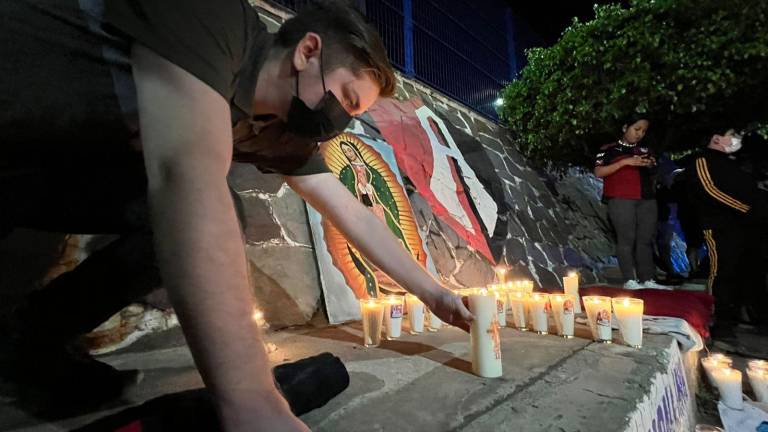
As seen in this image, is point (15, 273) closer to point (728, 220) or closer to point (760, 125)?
point (728, 220)

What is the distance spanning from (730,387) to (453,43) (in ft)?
22.3

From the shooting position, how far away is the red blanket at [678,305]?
2.46 m

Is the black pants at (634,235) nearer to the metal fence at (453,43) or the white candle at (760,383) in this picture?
the white candle at (760,383)

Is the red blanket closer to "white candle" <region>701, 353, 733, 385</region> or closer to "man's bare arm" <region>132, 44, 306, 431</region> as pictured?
"white candle" <region>701, 353, 733, 385</region>

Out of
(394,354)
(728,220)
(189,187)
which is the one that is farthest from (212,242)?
(728,220)

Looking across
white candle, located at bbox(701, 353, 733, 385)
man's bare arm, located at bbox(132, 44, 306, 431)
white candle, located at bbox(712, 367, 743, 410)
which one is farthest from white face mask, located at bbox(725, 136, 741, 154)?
man's bare arm, located at bbox(132, 44, 306, 431)

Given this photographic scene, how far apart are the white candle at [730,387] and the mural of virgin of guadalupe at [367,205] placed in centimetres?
212

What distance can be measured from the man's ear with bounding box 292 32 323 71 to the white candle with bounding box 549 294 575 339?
182 centimetres

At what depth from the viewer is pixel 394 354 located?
178 centimetres

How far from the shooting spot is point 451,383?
1.34 metres

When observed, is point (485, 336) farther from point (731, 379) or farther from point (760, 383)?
point (760, 383)

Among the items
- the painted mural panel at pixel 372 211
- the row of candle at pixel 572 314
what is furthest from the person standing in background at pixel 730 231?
the painted mural panel at pixel 372 211

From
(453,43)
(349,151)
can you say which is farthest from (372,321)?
(453,43)

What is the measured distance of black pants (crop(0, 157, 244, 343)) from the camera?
3.68ft
